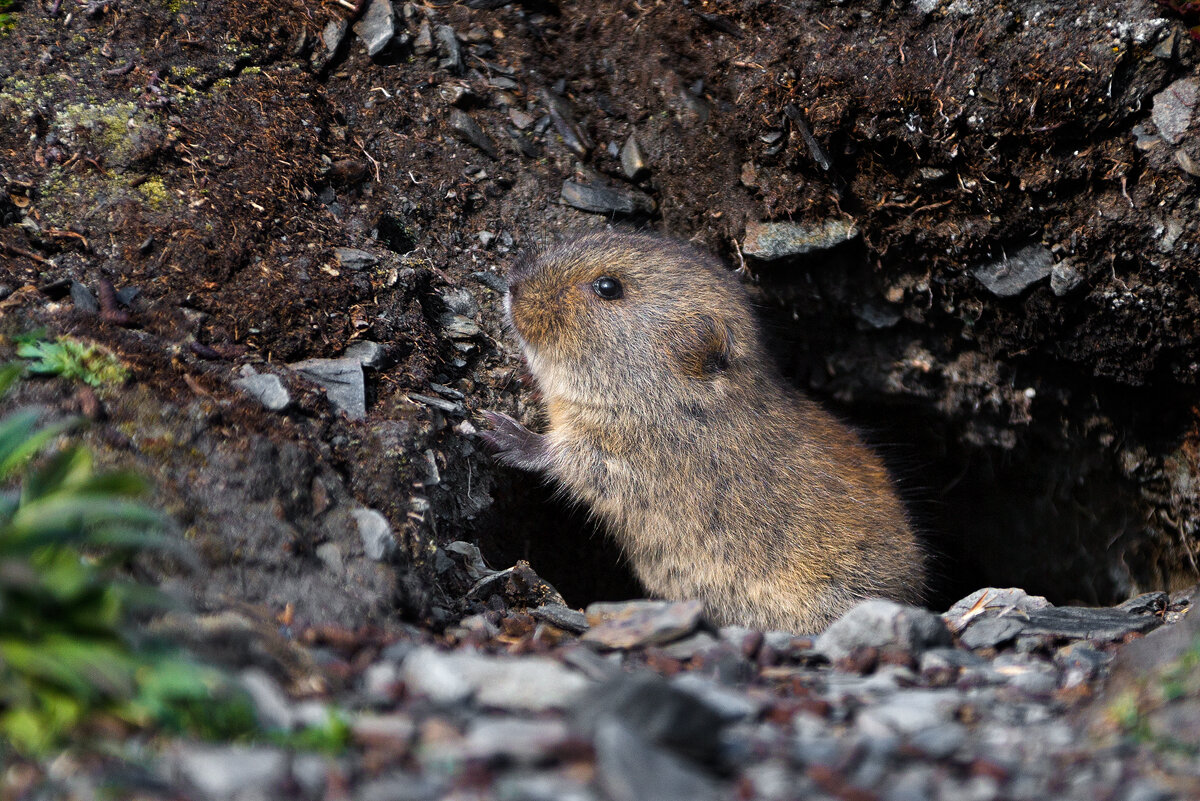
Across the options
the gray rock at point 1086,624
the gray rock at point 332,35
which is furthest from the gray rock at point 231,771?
the gray rock at point 332,35

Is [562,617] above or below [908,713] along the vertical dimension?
below

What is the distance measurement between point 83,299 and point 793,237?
4957 mm

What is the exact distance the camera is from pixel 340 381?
5.33m

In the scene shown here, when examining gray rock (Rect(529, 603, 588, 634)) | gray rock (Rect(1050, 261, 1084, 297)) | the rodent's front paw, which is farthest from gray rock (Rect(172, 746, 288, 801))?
gray rock (Rect(1050, 261, 1084, 297))

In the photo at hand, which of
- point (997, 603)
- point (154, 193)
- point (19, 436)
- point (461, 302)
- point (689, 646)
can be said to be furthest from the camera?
point (461, 302)

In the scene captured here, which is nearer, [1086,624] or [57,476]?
[57,476]

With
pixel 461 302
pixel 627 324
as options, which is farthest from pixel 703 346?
pixel 461 302

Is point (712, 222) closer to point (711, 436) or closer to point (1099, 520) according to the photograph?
point (711, 436)

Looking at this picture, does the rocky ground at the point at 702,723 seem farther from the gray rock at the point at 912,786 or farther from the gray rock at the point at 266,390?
the gray rock at the point at 266,390

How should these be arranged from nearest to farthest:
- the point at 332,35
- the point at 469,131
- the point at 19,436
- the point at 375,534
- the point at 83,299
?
the point at 19,436
the point at 375,534
the point at 83,299
the point at 332,35
the point at 469,131

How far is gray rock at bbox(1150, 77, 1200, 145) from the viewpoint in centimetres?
583

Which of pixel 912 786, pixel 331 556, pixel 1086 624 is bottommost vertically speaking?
pixel 331 556

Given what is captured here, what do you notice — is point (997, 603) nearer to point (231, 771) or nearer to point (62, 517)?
point (231, 771)

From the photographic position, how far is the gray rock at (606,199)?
23.4ft
